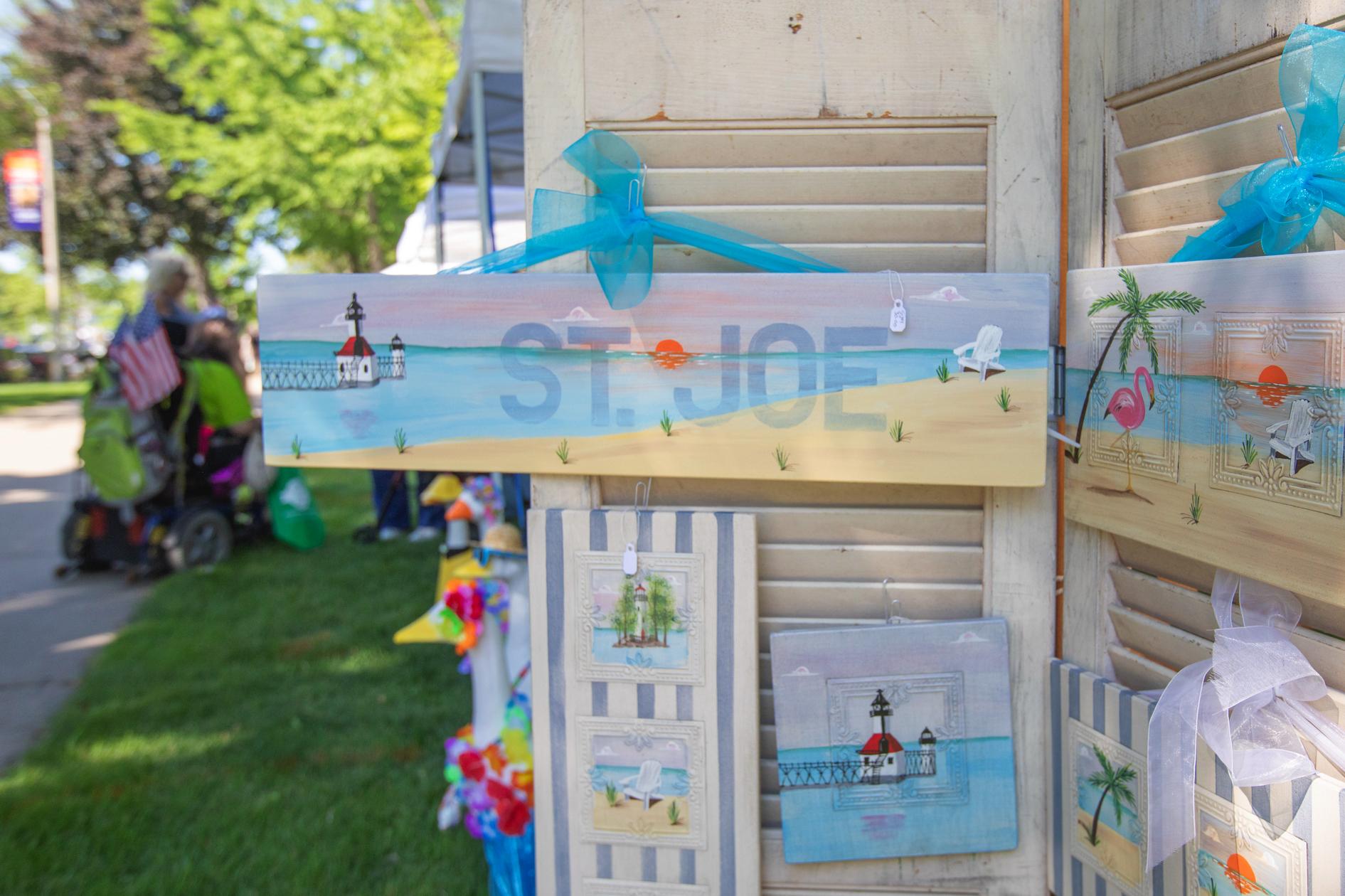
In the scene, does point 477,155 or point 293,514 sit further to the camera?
point 293,514

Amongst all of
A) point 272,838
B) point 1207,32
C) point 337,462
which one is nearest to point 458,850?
point 272,838

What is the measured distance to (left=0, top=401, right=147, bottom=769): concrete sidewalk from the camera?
4.12m

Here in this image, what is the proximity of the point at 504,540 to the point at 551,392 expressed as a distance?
1.28m

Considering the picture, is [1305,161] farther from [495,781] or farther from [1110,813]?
[495,781]

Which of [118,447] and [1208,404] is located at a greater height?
[1208,404]

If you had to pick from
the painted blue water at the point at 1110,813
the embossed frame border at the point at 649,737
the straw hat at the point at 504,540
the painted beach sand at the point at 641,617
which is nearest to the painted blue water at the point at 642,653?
the painted beach sand at the point at 641,617

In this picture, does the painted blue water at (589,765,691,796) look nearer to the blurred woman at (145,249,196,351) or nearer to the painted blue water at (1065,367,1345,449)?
the painted blue water at (1065,367,1345,449)

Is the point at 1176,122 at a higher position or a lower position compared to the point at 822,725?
higher

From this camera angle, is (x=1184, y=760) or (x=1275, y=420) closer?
(x=1275, y=420)

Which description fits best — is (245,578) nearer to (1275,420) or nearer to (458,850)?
(458,850)

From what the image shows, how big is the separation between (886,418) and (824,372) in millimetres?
139

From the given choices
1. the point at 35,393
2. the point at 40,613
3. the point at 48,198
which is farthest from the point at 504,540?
the point at 35,393

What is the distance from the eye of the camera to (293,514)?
264 inches

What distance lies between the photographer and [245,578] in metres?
6.04
